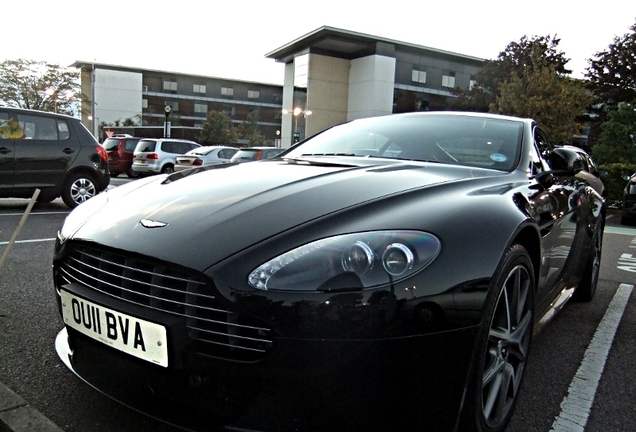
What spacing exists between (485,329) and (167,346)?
3.15 ft

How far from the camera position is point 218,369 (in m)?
1.43

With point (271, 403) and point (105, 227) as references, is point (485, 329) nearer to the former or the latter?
point (271, 403)

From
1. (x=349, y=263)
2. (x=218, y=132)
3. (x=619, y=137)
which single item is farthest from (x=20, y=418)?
(x=218, y=132)

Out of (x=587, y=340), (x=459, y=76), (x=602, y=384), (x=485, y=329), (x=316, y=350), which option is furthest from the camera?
(x=459, y=76)

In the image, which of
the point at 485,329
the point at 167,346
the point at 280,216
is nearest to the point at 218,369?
the point at 167,346

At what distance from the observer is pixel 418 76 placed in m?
46.4

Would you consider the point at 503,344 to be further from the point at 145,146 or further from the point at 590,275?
the point at 145,146

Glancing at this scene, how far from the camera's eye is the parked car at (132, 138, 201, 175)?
1769 centimetres

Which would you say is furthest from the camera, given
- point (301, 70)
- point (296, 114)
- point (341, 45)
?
point (296, 114)

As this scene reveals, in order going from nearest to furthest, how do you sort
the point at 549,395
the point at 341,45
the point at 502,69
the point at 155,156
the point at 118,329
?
1. the point at 118,329
2. the point at 549,395
3. the point at 155,156
4. the point at 502,69
5. the point at 341,45

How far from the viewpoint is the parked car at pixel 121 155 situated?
61.0 ft

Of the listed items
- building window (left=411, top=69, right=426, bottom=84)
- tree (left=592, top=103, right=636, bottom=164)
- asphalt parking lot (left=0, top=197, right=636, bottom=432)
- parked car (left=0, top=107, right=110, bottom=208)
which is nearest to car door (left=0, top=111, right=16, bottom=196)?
parked car (left=0, top=107, right=110, bottom=208)

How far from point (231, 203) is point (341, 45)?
4351 centimetres

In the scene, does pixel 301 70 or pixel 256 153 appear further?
pixel 301 70
